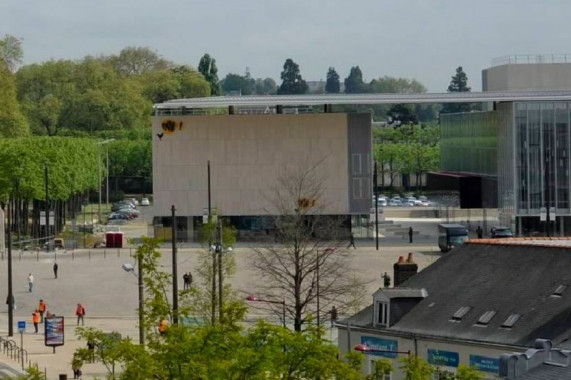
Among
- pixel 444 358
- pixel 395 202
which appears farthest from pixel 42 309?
pixel 395 202

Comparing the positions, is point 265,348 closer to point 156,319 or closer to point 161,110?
point 156,319

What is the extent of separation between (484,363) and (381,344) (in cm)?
465

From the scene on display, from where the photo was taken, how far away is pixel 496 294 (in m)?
44.1

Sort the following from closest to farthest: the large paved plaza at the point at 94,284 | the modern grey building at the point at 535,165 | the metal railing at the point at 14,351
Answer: the metal railing at the point at 14,351
the large paved plaza at the point at 94,284
the modern grey building at the point at 535,165

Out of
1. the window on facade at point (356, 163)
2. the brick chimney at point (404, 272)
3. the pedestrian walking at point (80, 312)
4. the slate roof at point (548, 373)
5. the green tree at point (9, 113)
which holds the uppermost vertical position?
the green tree at point (9, 113)

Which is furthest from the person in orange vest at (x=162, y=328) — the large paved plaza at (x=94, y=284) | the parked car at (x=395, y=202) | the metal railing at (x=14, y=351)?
the parked car at (x=395, y=202)

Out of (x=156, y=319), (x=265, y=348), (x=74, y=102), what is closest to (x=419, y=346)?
(x=156, y=319)

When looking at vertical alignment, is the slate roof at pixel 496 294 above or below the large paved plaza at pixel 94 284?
above

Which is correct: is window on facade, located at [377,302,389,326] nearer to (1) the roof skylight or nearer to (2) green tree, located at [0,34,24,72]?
(1) the roof skylight

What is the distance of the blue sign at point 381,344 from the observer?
44.8 metres

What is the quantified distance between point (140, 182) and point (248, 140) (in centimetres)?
6979

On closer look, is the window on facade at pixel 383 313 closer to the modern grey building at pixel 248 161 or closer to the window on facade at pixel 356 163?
the modern grey building at pixel 248 161

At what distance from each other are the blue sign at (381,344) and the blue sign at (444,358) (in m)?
1.51

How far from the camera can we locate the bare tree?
57.5 m
